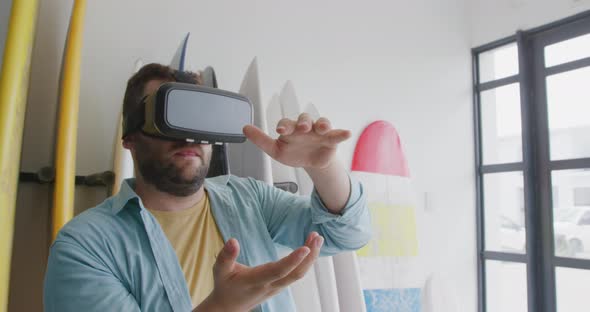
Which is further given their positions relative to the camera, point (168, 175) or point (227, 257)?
point (168, 175)

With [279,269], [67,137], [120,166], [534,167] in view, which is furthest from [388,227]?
[279,269]

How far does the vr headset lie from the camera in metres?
0.95

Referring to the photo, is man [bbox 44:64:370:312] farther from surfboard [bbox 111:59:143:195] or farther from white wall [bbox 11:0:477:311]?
white wall [bbox 11:0:477:311]

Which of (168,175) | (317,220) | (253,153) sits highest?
(253,153)

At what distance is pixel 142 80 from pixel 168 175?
262mm

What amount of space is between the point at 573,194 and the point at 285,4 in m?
2.12

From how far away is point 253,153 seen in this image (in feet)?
5.83

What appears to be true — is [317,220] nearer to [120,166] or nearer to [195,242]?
[195,242]

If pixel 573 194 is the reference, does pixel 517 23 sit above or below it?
above

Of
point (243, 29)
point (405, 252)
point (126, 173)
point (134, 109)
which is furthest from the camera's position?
point (405, 252)

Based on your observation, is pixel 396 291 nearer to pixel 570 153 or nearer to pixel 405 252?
pixel 405 252

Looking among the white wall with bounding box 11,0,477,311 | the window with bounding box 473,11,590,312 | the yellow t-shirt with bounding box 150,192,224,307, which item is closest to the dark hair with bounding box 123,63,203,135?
the yellow t-shirt with bounding box 150,192,224,307

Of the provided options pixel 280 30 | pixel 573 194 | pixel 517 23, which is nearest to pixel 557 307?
pixel 573 194

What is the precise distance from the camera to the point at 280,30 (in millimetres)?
2496
